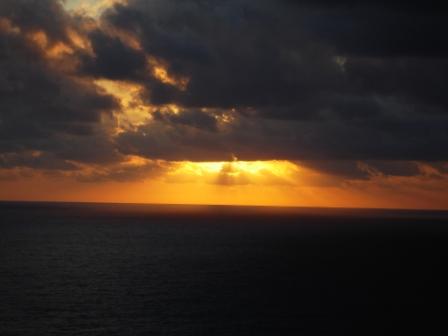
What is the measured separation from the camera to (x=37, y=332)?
6069cm

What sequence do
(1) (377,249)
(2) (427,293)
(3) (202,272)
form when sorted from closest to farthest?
1. (2) (427,293)
2. (3) (202,272)
3. (1) (377,249)

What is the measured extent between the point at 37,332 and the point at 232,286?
3691cm

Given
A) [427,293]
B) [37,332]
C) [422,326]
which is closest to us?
[37,332]

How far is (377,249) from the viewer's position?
161 metres

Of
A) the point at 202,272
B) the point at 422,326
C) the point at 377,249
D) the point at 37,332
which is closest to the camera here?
the point at 37,332

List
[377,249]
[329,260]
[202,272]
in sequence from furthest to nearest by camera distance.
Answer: [377,249]
[329,260]
[202,272]

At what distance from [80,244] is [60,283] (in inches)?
3002

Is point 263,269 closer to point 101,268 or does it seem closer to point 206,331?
point 101,268

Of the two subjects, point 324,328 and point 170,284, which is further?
point 170,284

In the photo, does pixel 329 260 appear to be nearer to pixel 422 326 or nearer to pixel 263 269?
pixel 263 269

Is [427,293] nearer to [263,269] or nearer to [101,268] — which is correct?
[263,269]

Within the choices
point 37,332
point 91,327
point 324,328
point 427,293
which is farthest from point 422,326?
point 37,332

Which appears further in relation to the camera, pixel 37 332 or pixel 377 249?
pixel 377 249

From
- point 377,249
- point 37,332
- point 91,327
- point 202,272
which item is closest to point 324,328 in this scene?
point 91,327
